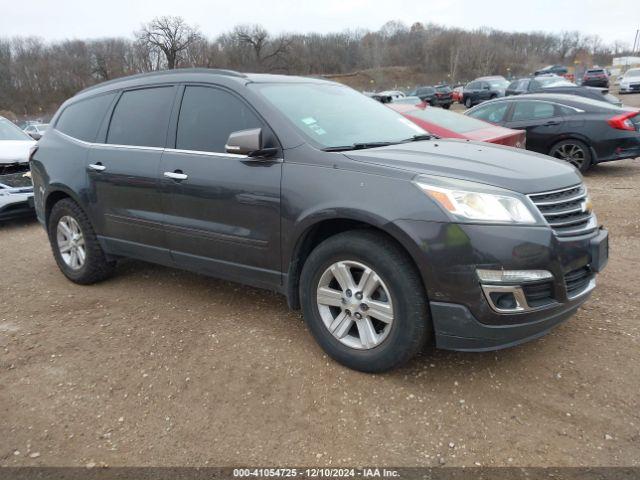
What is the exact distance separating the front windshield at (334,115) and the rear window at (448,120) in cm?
306

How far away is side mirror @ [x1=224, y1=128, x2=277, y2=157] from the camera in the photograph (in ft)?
10.1

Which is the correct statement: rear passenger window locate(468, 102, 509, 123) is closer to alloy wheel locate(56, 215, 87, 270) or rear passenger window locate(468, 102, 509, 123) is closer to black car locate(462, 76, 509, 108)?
alloy wheel locate(56, 215, 87, 270)

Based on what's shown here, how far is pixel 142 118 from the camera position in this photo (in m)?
4.02

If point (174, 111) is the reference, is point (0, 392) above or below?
below

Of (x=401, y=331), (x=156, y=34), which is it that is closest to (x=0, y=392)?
(x=401, y=331)

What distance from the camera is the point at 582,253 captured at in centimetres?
271

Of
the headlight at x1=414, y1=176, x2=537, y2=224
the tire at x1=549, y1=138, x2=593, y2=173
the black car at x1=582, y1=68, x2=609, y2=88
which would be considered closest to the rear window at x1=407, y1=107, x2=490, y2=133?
the tire at x1=549, y1=138, x2=593, y2=173

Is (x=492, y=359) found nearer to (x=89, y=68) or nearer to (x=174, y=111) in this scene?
(x=174, y=111)

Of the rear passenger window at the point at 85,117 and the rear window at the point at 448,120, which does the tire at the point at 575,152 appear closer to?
the rear window at the point at 448,120

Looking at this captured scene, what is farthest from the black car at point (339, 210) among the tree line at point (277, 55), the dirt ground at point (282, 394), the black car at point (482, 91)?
the tree line at point (277, 55)

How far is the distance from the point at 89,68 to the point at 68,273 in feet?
289

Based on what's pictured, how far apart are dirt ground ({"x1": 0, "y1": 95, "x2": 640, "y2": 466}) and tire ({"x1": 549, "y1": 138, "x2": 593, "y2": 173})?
501 cm

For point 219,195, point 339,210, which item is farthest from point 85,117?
point 339,210

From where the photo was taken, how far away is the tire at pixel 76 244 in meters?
4.48
